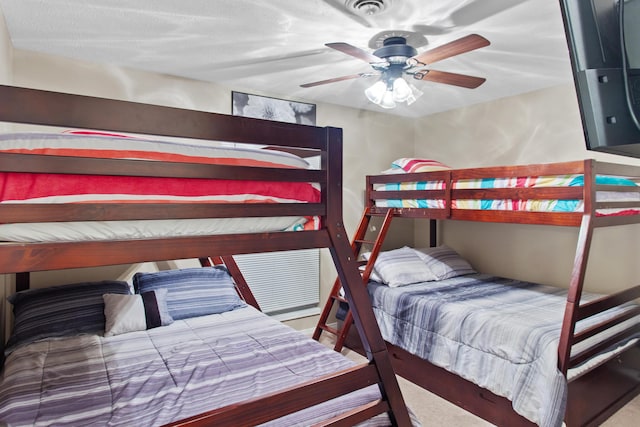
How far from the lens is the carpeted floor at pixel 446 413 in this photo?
2285 millimetres

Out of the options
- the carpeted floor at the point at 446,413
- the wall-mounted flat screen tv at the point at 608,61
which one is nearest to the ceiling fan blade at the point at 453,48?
the wall-mounted flat screen tv at the point at 608,61

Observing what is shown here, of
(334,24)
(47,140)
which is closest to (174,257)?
(47,140)

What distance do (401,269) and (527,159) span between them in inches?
58.9

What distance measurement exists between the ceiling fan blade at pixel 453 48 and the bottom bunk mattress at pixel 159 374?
1585mm

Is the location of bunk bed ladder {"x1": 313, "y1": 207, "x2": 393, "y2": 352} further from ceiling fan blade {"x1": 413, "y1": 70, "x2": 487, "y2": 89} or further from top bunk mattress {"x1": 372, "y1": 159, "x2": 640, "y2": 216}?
ceiling fan blade {"x1": 413, "y1": 70, "x2": 487, "y2": 89}

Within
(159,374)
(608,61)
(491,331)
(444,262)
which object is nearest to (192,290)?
(159,374)

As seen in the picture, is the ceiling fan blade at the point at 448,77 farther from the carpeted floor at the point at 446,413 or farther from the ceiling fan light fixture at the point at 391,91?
the carpeted floor at the point at 446,413

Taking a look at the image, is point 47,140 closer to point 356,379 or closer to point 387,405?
point 356,379

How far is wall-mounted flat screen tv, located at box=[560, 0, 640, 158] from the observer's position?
74cm

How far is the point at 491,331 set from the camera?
7.73 ft

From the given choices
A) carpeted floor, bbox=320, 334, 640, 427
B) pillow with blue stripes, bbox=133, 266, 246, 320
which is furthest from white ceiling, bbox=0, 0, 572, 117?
carpeted floor, bbox=320, 334, 640, 427

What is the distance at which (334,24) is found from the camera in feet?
6.61

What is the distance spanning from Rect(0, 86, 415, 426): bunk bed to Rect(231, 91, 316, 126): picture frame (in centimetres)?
189

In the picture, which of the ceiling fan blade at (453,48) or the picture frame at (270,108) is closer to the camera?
the ceiling fan blade at (453,48)
